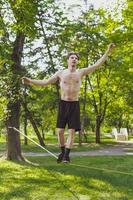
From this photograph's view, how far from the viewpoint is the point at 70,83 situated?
6.68 m

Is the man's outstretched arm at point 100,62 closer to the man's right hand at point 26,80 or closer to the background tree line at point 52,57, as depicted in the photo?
the man's right hand at point 26,80

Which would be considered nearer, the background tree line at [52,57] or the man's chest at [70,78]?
the man's chest at [70,78]

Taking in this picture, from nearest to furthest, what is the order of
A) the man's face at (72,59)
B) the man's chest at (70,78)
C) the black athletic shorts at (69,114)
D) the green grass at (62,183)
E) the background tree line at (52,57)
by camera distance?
the man's face at (72,59), the man's chest at (70,78), the black athletic shorts at (69,114), the green grass at (62,183), the background tree line at (52,57)

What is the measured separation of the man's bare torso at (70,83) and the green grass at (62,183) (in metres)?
4.48

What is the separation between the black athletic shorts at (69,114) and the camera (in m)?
6.75

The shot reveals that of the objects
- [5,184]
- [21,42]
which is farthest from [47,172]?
[21,42]

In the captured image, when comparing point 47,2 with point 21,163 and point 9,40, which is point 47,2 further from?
point 21,163

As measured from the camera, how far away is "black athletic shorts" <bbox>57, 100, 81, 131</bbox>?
6754 millimetres


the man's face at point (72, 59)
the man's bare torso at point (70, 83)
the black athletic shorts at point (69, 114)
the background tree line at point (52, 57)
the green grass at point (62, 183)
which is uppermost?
the background tree line at point (52, 57)

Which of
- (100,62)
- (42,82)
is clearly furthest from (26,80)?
(100,62)

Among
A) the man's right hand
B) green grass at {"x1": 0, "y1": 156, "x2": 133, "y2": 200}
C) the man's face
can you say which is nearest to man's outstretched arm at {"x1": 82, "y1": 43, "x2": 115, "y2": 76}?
the man's face

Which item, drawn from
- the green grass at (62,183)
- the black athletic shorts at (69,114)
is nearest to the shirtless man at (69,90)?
the black athletic shorts at (69,114)

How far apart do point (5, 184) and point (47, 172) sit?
7.40 ft

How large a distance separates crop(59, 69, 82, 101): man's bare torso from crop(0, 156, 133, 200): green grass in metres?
4.48
